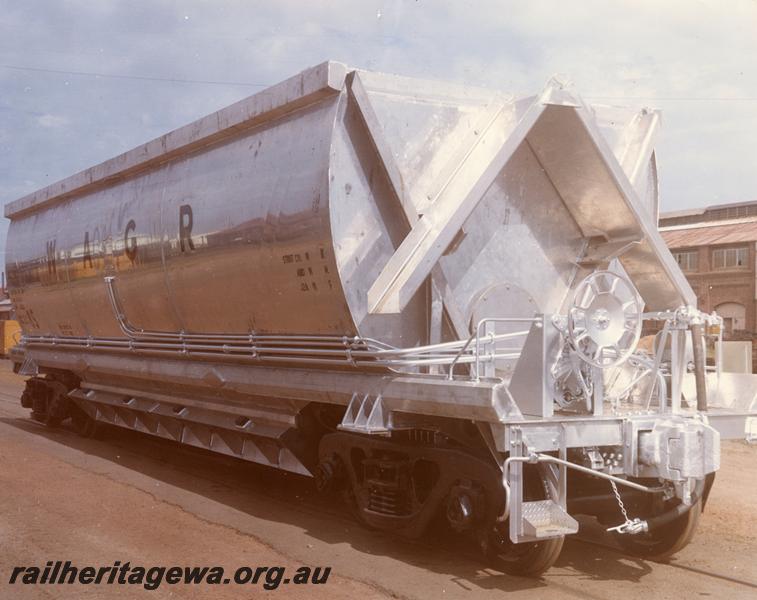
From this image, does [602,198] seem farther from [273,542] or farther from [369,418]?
[273,542]

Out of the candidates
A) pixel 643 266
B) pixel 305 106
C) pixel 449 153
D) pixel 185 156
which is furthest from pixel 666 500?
pixel 185 156

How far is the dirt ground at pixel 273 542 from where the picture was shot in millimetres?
5758

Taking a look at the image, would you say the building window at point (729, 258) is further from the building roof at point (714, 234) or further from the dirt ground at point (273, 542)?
the dirt ground at point (273, 542)

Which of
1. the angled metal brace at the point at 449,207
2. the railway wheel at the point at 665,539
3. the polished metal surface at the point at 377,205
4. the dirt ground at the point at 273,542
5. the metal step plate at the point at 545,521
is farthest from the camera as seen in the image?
the polished metal surface at the point at 377,205

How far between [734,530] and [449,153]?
13.7 feet

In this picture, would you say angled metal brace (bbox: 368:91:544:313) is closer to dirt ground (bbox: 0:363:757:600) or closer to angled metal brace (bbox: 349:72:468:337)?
angled metal brace (bbox: 349:72:468:337)

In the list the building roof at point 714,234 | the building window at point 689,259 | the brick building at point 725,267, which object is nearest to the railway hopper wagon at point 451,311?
the brick building at point 725,267

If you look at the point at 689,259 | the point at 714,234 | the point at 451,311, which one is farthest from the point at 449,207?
the point at 689,259

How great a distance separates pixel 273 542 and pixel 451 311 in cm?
240

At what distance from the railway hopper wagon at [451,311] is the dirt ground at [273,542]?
Answer: 31cm

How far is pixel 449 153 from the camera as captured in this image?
6.81 meters

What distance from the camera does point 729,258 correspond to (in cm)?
3453

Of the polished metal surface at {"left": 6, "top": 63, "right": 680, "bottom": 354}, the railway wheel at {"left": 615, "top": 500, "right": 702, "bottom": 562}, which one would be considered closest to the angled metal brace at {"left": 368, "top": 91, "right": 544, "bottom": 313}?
the polished metal surface at {"left": 6, "top": 63, "right": 680, "bottom": 354}
